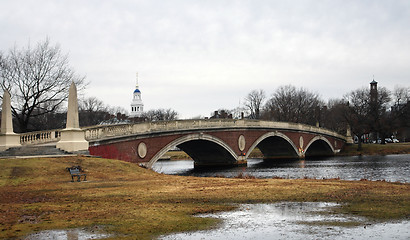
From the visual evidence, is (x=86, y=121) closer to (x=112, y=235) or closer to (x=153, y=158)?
(x=153, y=158)

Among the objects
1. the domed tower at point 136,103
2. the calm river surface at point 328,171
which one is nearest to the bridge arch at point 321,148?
the calm river surface at point 328,171

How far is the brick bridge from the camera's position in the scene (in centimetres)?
3388

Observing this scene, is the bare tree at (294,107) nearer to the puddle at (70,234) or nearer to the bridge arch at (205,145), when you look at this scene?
the bridge arch at (205,145)

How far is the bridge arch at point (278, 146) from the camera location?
202 ft

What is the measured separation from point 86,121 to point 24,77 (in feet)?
152

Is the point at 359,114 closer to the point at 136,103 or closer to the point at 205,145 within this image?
the point at 205,145

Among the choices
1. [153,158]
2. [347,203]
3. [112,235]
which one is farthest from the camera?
[153,158]

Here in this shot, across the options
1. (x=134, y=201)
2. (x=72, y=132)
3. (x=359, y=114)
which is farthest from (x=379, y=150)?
(x=134, y=201)

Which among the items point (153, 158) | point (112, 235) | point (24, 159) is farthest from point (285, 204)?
point (153, 158)

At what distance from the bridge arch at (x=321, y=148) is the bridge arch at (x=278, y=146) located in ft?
25.0

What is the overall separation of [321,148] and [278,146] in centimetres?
1386

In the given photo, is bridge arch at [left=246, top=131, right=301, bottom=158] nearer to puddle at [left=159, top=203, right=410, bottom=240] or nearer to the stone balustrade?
the stone balustrade

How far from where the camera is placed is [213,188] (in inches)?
681

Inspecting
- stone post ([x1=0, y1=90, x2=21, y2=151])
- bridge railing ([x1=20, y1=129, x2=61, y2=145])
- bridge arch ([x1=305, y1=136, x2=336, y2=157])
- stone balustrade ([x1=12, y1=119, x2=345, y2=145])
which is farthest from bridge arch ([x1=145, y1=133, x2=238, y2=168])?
bridge arch ([x1=305, y1=136, x2=336, y2=157])
